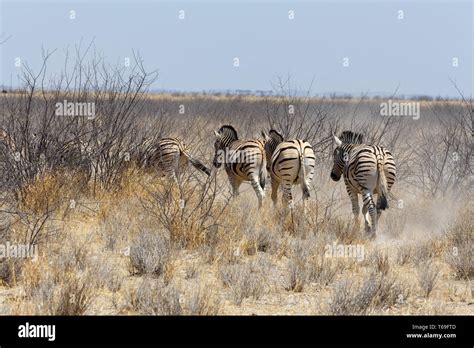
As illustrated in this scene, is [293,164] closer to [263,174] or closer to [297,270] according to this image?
[263,174]

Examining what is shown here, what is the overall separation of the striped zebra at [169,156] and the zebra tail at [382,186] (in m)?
3.85

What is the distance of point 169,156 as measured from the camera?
14688 millimetres

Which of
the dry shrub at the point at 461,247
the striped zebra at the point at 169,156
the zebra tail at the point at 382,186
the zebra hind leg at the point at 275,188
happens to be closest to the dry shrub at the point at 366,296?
the dry shrub at the point at 461,247

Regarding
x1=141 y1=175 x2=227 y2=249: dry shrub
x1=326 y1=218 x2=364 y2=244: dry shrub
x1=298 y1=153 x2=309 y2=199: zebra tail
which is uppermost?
x1=298 y1=153 x2=309 y2=199: zebra tail

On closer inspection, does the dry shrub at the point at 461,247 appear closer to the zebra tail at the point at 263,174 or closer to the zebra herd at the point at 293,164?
the zebra herd at the point at 293,164

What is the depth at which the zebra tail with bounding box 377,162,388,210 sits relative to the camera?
11.0 m

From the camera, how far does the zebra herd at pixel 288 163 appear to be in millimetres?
11195

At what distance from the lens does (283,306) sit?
7.50m

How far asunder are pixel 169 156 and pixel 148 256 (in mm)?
→ 6511

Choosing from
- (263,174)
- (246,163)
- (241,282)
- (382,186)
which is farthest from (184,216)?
(263,174)

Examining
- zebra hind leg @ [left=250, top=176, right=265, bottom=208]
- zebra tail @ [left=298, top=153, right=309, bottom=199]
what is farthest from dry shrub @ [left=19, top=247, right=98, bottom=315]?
zebra hind leg @ [left=250, top=176, right=265, bottom=208]

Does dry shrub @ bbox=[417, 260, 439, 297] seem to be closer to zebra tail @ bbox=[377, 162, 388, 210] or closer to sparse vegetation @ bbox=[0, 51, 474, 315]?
sparse vegetation @ bbox=[0, 51, 474, 315]
